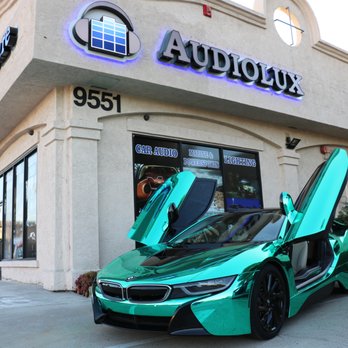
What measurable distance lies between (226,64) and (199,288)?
7.73m

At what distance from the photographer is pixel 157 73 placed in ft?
29.9

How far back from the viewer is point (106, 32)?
8.62m

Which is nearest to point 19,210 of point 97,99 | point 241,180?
point 97,99

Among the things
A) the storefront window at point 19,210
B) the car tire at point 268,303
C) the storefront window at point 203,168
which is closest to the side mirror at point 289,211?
the car tire at point 268,303

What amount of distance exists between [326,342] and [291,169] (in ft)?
30.4

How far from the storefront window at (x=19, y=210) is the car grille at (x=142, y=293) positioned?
661 cm

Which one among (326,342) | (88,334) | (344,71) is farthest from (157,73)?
(344,71)

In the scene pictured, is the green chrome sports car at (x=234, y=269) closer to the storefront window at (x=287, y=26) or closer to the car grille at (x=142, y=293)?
the car grille at (x=142, y=293)

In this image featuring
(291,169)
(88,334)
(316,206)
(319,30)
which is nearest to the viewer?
(88,334)

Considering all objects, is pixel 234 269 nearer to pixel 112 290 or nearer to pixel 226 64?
pixel 112 290

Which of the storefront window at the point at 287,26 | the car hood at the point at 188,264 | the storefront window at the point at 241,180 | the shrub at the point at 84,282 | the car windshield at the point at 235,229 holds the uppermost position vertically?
the storefront window at the point at 287,26

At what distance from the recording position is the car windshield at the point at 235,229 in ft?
15.3

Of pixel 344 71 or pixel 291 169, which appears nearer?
pixel 291 169

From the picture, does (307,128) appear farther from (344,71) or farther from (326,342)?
(326,342)
